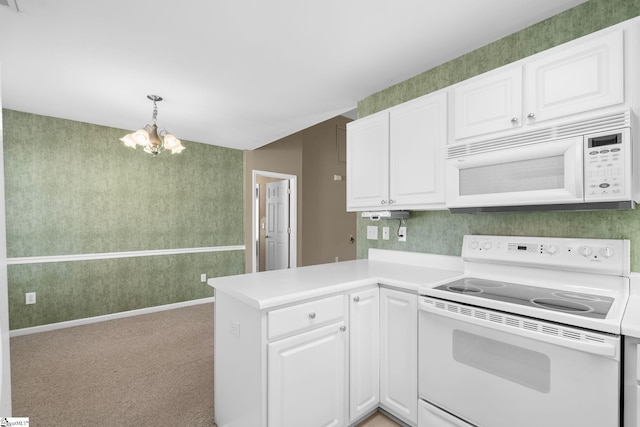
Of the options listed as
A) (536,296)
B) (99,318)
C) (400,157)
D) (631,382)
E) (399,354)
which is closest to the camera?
(631,382)

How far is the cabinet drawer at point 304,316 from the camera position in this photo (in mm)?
1426

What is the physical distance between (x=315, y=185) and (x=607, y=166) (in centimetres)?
435

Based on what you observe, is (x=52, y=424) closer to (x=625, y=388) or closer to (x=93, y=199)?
(x=93, y=199)

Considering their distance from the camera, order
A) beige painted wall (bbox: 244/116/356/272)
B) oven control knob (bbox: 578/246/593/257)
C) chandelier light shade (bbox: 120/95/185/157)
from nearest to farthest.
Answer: oven control knob (bbox: 578/246/593/257) < chandelier light shade (bbox: 120/95/185/157) < beige painted wall (bbox: 244/116/356/272)

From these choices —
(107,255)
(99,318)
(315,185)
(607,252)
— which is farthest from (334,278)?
(315,185)

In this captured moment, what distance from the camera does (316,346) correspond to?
62.2 inches

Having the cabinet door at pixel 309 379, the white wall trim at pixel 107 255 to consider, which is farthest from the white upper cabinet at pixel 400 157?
the white wall trim at pixel 107 255

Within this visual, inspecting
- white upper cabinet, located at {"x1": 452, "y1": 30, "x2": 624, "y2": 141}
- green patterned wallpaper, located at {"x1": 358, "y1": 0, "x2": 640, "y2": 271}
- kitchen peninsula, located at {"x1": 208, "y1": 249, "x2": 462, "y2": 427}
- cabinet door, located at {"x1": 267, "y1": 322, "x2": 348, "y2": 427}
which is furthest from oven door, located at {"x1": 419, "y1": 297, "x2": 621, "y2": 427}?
white upper cabinet, located at {"x1": 452, "y1": 30, "x2": 624, "y2": 141}

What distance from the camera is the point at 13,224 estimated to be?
3.09m

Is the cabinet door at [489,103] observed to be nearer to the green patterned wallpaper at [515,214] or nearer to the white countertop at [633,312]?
the green patterned wallpaper at [515,214]

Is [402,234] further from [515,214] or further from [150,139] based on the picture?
[150,139]

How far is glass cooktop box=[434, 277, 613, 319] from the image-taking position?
121 cm

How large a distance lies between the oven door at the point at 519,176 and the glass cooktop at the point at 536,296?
44cm

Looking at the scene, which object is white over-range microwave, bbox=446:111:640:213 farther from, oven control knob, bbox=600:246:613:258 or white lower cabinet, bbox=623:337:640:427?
white lower cabinet, bbox=623:337:640:427
